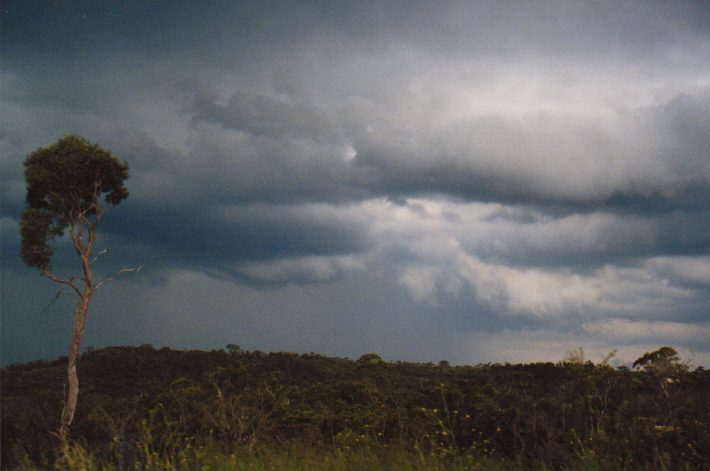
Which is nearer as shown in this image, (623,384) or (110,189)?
(623,384)

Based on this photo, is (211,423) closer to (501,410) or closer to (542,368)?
(501,410)

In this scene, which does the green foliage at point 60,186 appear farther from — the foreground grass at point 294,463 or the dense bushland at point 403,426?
the foreground grass at point 294,463

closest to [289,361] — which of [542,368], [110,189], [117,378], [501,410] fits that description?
[117,378]

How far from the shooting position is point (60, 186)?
1970 cm

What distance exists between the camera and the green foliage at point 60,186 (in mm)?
19391

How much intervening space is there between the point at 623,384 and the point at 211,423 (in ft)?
31.5

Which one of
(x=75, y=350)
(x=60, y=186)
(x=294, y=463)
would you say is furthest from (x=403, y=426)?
(x=60, y=186)

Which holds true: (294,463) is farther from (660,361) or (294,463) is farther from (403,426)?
(660,361)

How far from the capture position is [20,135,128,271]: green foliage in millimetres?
19391

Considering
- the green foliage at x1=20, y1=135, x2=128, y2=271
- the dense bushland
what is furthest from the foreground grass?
the green foliage at x1=20, y1=135, x2=128, y2=271

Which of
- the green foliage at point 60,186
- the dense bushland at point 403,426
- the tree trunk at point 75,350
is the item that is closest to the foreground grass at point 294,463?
the dense bushland at point 403,426

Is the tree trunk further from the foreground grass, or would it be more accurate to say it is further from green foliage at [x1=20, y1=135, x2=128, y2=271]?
the foreground grass

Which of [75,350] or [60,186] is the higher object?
[60,186]

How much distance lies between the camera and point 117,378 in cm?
3191
